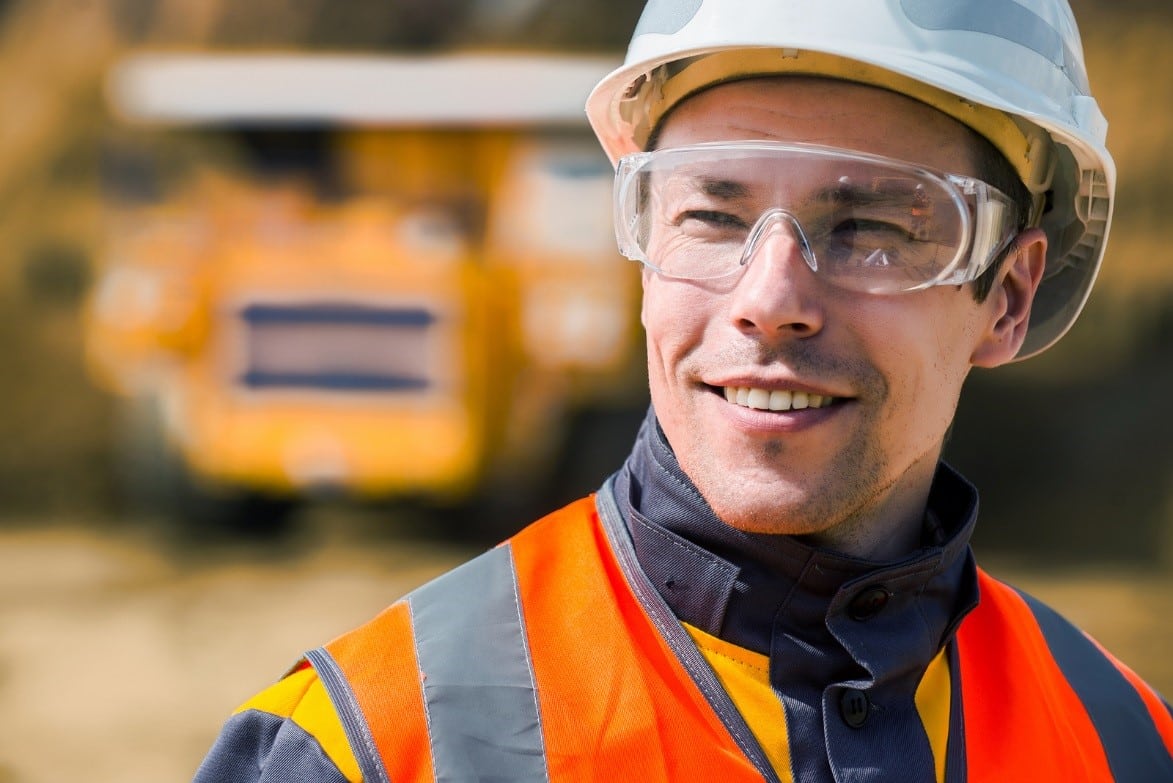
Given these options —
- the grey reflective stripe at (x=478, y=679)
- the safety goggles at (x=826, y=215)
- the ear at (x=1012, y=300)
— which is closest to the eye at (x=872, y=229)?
the safety goggles at (x=826, y=215)

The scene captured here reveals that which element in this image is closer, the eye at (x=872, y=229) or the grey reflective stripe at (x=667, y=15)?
the eye at (x=872, y=229)

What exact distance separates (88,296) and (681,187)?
10.2 meters

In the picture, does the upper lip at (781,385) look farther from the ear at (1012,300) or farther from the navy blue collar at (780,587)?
the ear at (1012,300)

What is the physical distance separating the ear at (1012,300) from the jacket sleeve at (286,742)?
39.1 inches

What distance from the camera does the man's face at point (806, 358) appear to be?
5.27 feet

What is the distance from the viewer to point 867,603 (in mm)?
1636

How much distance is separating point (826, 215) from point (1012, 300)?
430 millimetres

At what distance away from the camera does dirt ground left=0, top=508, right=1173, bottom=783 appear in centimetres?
553

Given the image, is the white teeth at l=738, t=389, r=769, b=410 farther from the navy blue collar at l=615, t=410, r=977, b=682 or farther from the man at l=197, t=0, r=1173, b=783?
the navy blue collar at l=615, t=410, r=977, b=682

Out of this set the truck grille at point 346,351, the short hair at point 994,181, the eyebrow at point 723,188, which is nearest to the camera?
the eyebrow at point 723,188

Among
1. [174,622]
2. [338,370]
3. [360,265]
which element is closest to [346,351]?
[338,370]

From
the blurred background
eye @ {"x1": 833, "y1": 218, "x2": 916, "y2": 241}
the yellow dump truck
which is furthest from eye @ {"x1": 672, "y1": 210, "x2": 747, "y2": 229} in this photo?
the yellow dump truck

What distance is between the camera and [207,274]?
7.61m

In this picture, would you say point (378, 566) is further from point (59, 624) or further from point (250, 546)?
point (59, 624)
